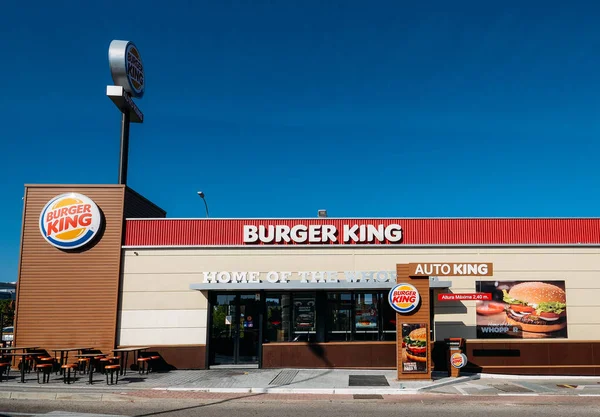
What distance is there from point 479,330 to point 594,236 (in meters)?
5.14

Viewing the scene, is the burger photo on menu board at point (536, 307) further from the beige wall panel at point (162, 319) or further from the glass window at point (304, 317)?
the beige wall panel at point (162, 319)

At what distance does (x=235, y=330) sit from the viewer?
63.7 ft

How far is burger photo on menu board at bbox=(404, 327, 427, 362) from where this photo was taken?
16359mm

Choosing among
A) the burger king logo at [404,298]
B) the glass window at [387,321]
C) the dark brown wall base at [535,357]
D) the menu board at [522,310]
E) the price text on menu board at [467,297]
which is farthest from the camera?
the glass window at [387,321]

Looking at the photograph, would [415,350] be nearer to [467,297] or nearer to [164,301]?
[467,297]

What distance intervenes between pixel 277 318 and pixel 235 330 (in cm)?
148

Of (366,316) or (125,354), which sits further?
(366,316)

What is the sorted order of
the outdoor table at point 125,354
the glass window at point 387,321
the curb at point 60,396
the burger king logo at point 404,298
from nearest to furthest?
the curb at point 60,396 → the burger king logo at point 404,298 → the outdoor table at point 125,354 → the glass window at point 387,321

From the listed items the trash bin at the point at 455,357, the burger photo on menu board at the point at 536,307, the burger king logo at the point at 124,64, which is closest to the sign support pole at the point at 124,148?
the burger king logo at the point at 124,64

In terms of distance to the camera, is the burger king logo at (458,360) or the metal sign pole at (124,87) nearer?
the burger king logo at (458,360)

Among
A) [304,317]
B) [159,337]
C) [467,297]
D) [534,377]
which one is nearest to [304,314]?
[304,317]

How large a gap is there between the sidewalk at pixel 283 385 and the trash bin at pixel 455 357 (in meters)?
0.27

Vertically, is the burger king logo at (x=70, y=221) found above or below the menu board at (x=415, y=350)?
above

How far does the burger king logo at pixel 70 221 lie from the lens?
Answer: 19484 mm
